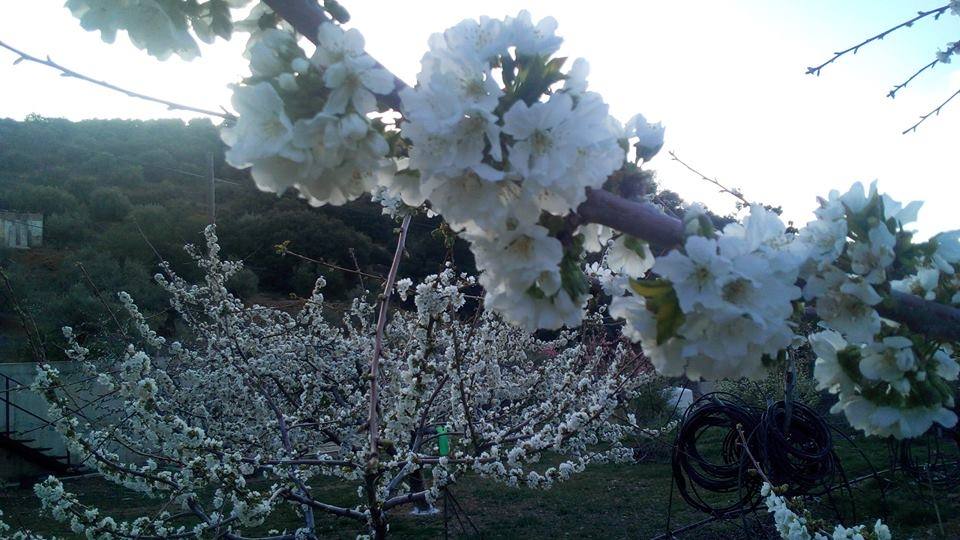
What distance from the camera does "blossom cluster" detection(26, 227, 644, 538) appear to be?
350 centimetres

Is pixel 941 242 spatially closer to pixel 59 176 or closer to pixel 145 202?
pixel 145 202

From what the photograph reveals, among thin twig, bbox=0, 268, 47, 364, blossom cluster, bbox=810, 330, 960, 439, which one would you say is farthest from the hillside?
blossom cluster, bbox=810, 330, 960, 439

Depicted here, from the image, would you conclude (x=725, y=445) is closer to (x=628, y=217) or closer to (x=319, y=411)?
(x=319, y=411)

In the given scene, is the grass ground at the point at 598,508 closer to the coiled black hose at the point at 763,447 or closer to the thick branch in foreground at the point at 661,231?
the coiled black hose at the point at 763,447

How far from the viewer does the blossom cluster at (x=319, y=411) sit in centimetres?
350

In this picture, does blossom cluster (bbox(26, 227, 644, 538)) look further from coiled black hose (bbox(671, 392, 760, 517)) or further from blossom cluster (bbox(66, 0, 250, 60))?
blossom cluster (bbox(66, 0, 250, 60))

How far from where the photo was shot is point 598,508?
24.8ft

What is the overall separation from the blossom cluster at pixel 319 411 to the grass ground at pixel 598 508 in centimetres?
72

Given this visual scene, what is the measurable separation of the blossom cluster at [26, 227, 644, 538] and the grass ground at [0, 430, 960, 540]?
0.72m

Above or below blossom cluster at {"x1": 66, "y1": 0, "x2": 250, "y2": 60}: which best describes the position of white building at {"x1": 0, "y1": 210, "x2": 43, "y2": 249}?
above

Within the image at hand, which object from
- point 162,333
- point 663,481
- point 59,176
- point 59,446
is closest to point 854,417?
point 663,481

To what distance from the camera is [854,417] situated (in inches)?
48.0

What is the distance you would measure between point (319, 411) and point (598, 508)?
3.52 metres

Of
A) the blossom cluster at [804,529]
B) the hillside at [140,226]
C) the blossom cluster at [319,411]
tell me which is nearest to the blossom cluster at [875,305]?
the blossom cluster at [319,411]
